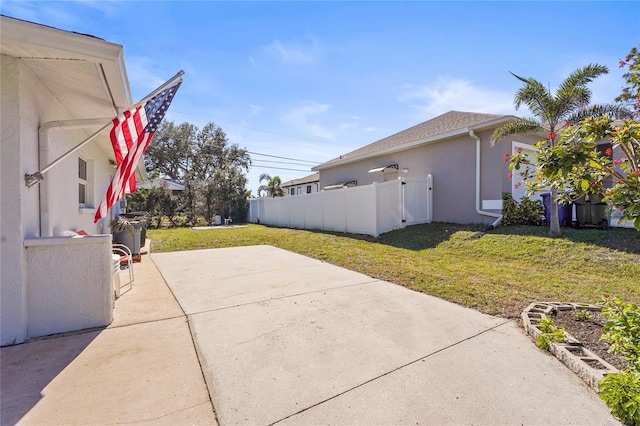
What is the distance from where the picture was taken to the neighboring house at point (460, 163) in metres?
10.5

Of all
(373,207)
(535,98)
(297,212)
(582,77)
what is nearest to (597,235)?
(535,98)

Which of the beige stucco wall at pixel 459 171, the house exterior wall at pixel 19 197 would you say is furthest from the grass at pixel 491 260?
the house exterior wall at pixel 19 197

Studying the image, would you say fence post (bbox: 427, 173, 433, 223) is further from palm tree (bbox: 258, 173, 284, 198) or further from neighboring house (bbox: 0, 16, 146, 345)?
palm tree (bbox: 258, 173, 284, 198)

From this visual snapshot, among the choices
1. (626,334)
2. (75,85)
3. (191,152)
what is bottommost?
(626,334)

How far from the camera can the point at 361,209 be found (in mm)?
11695

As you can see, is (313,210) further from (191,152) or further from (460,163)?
(191,152)

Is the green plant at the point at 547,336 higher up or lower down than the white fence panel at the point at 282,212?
lower down

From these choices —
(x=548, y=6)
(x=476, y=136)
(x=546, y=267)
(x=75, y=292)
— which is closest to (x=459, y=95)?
(x=476, y=136)

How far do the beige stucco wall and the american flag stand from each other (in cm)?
1076

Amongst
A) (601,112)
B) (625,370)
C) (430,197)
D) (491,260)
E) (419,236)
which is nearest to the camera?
(625,370)

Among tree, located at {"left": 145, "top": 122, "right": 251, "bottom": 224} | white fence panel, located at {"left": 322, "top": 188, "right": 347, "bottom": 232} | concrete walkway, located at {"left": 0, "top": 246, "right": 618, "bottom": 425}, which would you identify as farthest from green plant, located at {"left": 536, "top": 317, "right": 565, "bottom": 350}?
tree, located at {"left": 145, "top": 122, "right": 251, "bottom": 224}

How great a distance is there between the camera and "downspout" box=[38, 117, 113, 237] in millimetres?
3479

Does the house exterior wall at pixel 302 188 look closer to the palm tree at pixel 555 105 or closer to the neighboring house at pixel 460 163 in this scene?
the neighboring house at pixel 460 163

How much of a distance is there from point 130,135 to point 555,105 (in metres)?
10.8
